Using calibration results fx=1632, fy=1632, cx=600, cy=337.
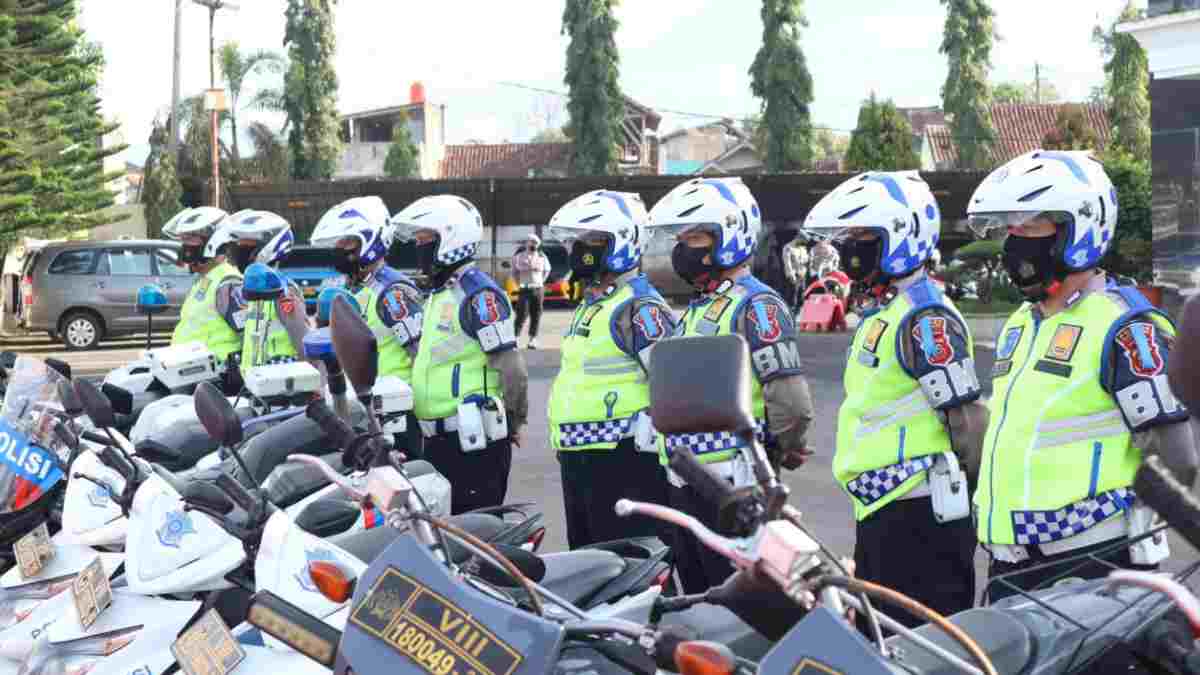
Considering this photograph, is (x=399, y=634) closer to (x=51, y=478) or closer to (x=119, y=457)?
(x=119, y=457)

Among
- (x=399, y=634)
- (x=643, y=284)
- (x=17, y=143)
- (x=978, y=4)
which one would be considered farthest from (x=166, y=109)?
(x=399, y=634)

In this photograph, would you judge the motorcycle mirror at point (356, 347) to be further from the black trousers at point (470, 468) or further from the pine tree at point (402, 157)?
the pine tree at point (402, 157)

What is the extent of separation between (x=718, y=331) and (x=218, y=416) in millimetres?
2257

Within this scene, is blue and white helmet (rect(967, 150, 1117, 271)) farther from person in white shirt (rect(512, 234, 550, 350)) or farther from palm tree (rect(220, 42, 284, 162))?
palm tree (rect(220, 42, 284, 162))

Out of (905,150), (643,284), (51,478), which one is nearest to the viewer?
(51,478)

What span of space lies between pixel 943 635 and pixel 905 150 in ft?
139

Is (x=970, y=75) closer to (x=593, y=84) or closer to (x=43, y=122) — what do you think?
(x=593, y=84)

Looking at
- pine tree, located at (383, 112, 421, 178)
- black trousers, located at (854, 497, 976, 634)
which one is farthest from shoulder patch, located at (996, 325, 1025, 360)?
pine tree, located at (383, 112, 421, 178)

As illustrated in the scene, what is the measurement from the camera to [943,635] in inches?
116

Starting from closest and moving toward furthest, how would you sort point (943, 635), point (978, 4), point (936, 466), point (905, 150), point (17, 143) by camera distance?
1. point (943, 635)
2. point (936, 466)
3. point (17, 143)
4. point (905, 150)
5. point (978, 4)

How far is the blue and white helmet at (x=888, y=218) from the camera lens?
5.28m

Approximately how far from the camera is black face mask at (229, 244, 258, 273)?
378 inches

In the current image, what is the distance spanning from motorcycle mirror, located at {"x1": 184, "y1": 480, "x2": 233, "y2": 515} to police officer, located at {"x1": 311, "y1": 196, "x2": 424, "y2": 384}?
3.17m

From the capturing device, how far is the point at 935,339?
4.98 metres
